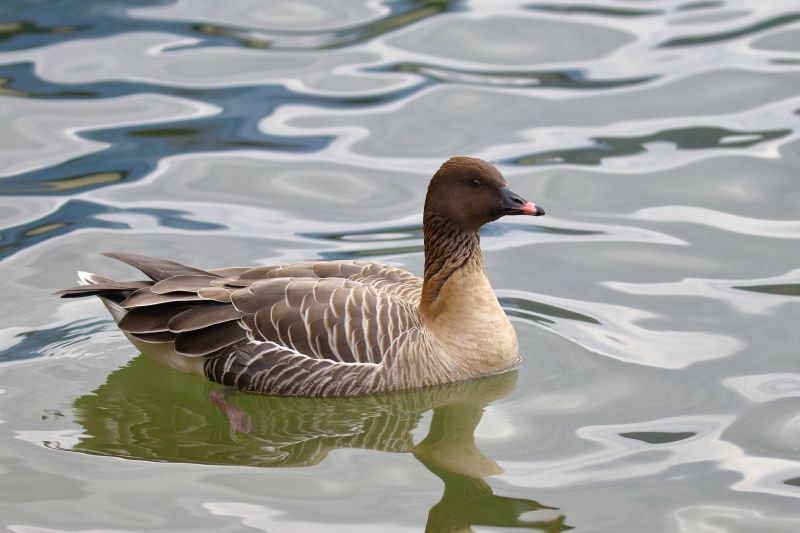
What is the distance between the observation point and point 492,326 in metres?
9.78

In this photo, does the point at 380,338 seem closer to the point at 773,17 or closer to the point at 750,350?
the point at 750,350

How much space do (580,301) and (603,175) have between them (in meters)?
2.83

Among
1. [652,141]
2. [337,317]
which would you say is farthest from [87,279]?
[652,141]

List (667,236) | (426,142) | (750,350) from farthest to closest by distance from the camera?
(426,142) < (667,236) < (750,350)

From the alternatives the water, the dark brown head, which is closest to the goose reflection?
the water

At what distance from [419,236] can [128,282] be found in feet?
11.7

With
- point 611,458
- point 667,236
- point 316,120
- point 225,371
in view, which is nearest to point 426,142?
point 316,120

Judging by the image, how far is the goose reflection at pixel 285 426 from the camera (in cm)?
860

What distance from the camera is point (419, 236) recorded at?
12516mm

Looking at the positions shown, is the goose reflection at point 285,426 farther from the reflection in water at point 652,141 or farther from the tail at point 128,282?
the reflection in water at point 652,141

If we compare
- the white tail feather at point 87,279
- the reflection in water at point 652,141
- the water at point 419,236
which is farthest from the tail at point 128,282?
the reflection in water at point 652,141

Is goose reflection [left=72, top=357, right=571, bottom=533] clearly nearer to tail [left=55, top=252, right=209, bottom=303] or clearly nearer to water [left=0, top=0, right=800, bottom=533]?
water [left=0, top=0, right=800, bottom=533]

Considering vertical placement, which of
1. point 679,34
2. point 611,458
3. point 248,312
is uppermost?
point 679,34

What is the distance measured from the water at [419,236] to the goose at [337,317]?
220 millimetres
